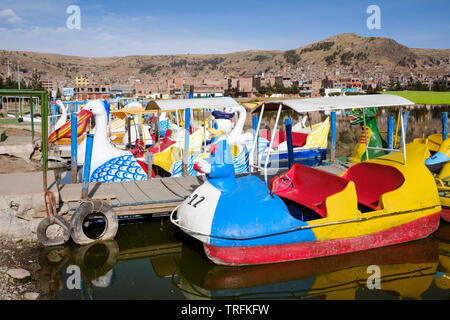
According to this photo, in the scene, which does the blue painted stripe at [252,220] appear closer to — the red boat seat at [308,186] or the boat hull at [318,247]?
the boat hull at [318,247]

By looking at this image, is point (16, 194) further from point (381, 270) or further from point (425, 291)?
point (425, 291)

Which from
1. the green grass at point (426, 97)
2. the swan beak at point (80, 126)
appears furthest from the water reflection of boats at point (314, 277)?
the swan beak at point (80, 126)

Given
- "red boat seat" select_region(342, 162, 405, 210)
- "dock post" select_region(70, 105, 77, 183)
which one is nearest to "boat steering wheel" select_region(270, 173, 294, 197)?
"red boat seat" select_region(342, 162, 405, 210)

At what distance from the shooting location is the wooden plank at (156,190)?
9.88 meters

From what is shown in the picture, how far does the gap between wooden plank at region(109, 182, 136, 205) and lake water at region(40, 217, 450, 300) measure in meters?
0.91

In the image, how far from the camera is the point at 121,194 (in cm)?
1009

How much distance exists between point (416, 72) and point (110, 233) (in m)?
209

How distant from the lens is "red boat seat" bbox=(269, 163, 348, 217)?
9133 millimetres

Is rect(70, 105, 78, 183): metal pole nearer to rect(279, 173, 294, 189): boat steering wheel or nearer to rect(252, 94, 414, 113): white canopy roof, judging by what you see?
rect(252, 94, 414, 113): white canopy roof

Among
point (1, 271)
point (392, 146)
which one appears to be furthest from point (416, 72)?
point (1, 271)

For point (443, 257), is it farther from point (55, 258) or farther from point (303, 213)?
point (55, 258)

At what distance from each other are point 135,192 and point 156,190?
54 centimetres

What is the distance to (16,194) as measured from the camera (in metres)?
8.78

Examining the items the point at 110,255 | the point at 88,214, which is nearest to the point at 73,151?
the point at 88,214
